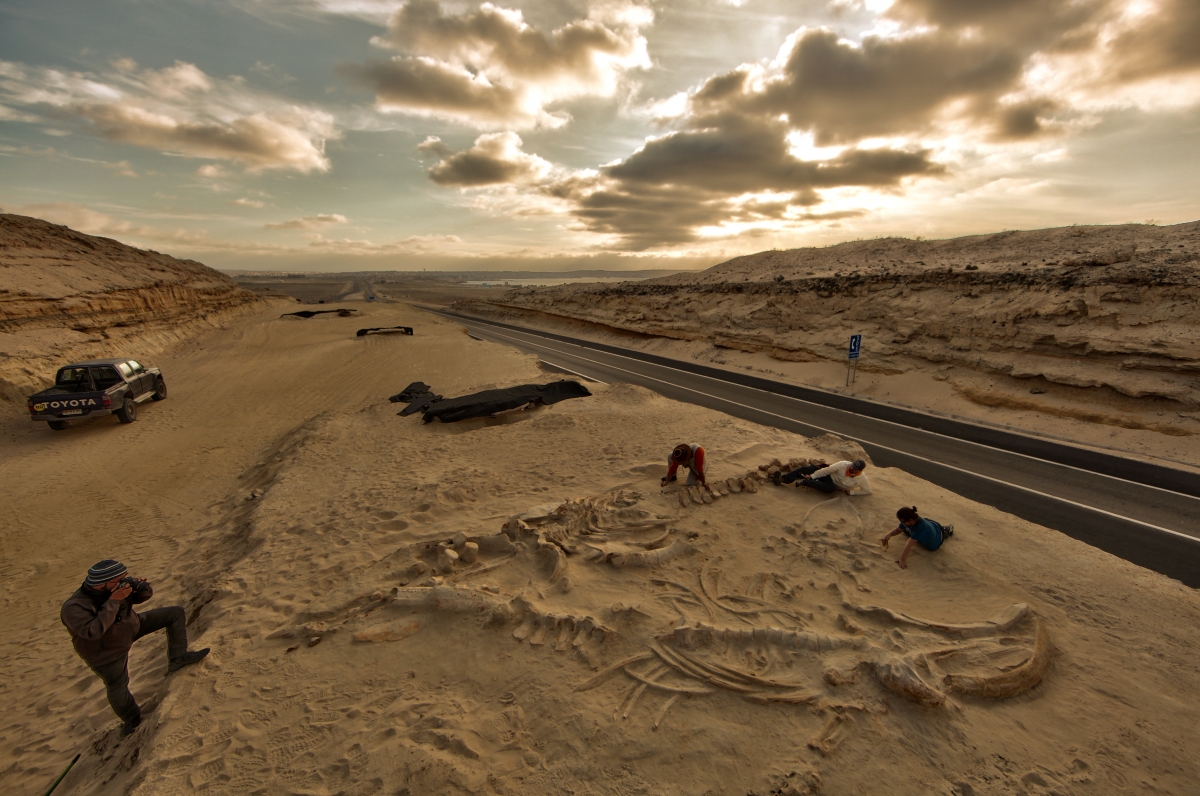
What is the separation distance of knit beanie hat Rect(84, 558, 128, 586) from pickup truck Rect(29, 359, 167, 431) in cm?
1411

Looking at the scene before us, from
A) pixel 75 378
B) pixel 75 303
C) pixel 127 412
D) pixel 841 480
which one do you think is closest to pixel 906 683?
pixel 841 480

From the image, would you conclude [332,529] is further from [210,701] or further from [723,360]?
[723,360]

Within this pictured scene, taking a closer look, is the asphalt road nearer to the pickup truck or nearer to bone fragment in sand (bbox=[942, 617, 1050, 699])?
bone fragment in sand (bbox=[942, 617, 1050, 699])

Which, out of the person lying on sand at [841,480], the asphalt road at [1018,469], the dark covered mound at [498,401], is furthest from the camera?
the dark covered mound at [498,401]

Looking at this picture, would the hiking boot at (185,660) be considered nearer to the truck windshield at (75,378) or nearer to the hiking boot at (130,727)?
the hiking boot at (130,727)

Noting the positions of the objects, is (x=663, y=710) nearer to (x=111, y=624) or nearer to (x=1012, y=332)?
(x=111, y=624)

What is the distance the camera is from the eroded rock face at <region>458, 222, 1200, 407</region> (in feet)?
49.0

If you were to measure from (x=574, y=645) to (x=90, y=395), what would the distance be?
682 inches

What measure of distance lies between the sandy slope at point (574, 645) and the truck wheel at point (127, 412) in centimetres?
415

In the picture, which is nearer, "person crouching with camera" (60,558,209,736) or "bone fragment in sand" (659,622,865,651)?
"person crouching with camera" (60,558,209,736)

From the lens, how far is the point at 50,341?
62.2 ft

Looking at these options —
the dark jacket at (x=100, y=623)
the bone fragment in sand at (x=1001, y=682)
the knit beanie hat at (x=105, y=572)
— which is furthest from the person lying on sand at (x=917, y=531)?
the knit beanie hat at (x=105, y=572)

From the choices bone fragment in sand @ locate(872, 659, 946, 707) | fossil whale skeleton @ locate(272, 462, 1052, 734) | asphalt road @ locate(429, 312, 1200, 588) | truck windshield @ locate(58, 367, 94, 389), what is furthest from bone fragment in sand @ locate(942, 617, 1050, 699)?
truck windshield @ locate(58, 367, 94, 389)

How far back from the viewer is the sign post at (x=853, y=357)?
19.9 m
